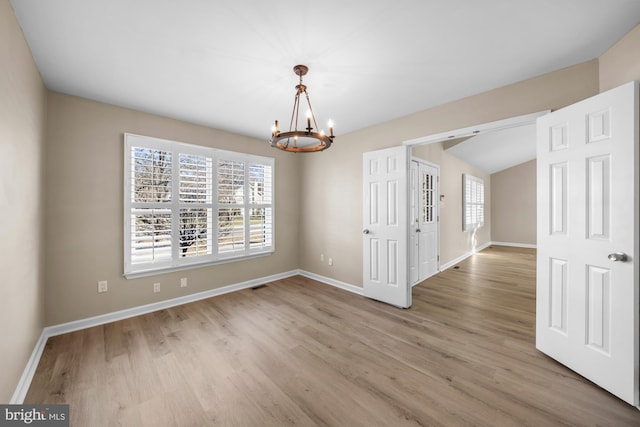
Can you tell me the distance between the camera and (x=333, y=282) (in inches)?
175

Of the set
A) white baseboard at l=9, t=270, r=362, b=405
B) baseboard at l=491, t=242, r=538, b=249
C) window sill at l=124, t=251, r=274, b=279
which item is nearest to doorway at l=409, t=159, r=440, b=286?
white baseboard at l=9, t=270, r=362, b=405

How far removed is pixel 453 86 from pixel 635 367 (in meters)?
2.69

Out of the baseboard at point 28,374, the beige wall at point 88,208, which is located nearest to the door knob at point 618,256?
the baseboard at point 28,374

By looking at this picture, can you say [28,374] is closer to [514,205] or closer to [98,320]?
[98,320]

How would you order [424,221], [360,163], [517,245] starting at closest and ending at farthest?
1. [360,163]
2. [424,221]
3. [517,245]

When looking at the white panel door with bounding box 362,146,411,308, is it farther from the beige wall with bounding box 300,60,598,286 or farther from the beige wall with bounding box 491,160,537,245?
the beige wall with bounding box 491,160,537,245

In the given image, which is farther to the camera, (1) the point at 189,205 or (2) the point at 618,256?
(1) the point at 189,205

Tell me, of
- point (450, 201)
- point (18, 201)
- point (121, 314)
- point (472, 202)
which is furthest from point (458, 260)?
point (18, 201)

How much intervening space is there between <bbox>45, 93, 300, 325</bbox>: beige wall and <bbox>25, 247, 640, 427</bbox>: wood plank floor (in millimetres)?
341

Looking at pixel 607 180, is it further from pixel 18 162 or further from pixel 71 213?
pixel 71 213

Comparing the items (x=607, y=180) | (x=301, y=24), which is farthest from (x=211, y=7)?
(x=607, y=180)

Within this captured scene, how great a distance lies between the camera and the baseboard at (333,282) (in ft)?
13.4

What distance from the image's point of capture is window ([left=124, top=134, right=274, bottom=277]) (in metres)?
3.16

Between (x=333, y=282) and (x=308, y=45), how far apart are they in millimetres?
3593
